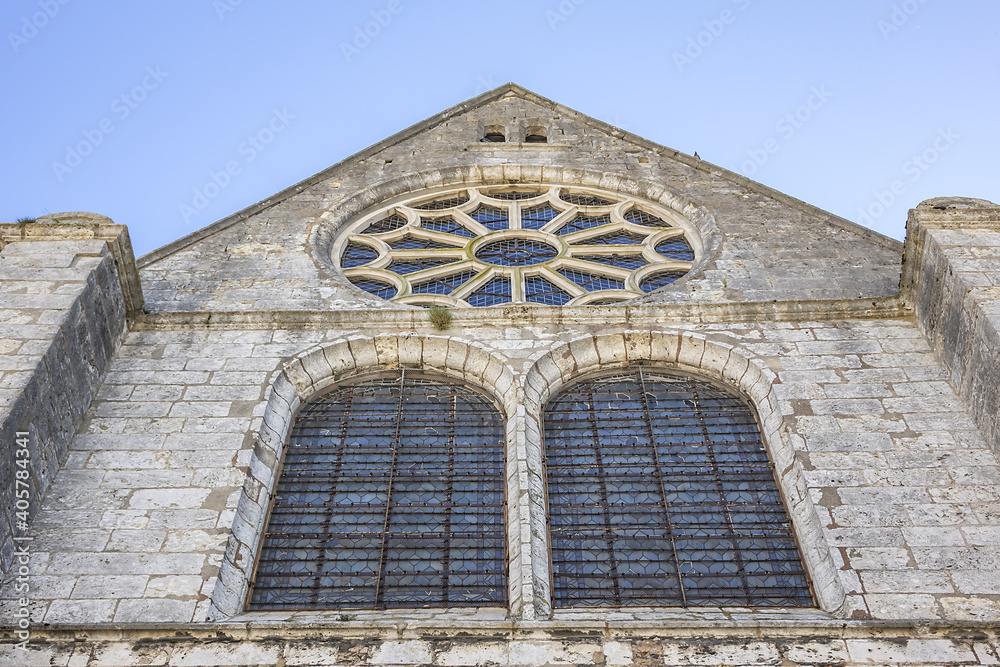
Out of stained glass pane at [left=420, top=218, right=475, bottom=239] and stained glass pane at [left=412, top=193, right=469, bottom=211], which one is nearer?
stained glass pane at [left=420, top=218, right=475, bottom=239]

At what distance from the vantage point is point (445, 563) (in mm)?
6840

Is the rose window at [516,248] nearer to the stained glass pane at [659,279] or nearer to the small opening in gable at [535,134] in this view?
the stained glass pane at [659,279]

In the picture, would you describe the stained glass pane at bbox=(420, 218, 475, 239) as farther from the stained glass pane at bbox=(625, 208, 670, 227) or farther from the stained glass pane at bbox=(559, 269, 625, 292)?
the stained glass pane at bbox=(625, 208, 670, 227)

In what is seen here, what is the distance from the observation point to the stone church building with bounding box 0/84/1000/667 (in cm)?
595

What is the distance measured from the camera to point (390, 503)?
7266 mm

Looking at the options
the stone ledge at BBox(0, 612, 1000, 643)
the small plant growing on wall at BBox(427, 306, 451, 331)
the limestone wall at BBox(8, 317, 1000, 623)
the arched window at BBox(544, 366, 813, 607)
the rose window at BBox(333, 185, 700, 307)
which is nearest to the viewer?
the stone ledge at BBox(0, 612, 1000, 643)

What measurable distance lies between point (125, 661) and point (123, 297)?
3624 millimetres

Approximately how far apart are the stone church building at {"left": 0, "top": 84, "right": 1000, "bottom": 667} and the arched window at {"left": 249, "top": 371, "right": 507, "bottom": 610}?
0.02 metres

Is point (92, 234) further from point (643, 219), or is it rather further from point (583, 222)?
point (643, 219)

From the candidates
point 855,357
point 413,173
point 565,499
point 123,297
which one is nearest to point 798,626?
point 565,499

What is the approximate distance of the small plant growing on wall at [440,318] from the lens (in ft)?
28.2

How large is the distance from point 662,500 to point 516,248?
4034 mm

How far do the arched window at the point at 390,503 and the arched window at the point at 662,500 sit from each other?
17.9 inches

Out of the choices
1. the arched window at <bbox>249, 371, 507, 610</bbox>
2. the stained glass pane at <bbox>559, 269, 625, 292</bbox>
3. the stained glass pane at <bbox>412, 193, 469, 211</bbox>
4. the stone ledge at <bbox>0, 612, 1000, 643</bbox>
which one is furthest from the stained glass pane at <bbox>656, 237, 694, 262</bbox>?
the stone ledge at <bbox>0, 612, 1000, 643</bbox>
